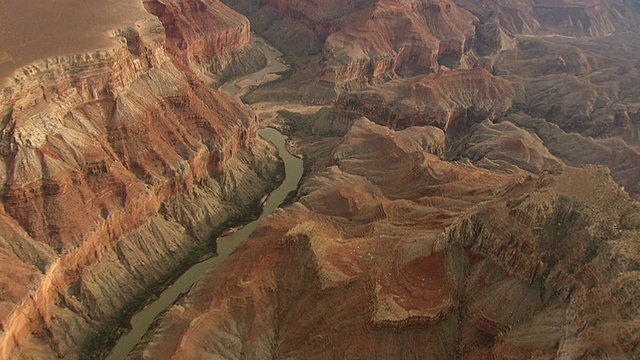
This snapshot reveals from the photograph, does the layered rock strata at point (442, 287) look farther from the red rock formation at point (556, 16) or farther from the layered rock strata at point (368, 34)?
the red rock formation at point (556, 16)

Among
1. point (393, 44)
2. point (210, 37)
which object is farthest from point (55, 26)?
point (393, 44)

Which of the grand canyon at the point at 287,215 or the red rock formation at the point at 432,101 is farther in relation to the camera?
the red rock formation at the point at 432,101

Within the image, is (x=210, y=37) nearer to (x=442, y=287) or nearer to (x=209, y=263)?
(x=209, y=263)

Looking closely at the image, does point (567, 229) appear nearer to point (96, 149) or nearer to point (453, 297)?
point (453, 297)

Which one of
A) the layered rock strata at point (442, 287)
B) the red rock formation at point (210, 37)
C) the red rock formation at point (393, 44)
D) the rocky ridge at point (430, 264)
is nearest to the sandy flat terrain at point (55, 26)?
the red rock formation at point (210, 37)

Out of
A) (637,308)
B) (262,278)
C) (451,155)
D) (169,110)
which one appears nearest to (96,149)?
(169,110)

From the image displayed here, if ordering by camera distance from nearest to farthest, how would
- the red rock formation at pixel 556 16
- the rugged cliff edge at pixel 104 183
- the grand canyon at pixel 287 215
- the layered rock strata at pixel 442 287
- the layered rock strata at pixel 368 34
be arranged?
the layered rock strata at pixel 442 287
the grand canyon at pixel 287 215
the rugged cliff edge at pixel 104 183
the layered rock strata at pixel 368 34
the red rock formation at pixel 556 16
